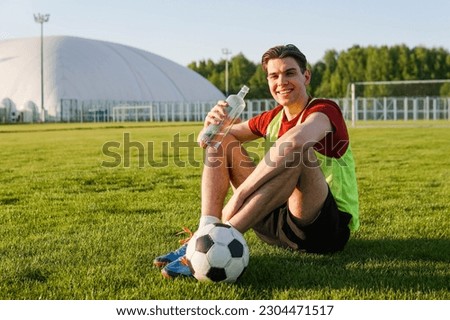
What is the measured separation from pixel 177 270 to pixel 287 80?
126cm

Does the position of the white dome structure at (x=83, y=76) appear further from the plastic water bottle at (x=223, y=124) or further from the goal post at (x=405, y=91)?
the plastic water bottle at (x=223, y=124)

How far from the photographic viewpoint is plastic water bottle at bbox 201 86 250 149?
13.3 ft

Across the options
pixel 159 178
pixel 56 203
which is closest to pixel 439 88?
pixel 159 178

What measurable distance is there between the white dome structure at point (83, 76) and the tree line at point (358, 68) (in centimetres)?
1268

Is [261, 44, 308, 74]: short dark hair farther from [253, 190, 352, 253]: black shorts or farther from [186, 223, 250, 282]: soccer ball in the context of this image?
[186, 223, 250, 282]: soccer ball

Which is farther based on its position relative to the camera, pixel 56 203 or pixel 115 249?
pixel 56 203

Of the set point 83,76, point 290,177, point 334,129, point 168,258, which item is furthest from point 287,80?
point 83,76

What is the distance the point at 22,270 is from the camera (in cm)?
375

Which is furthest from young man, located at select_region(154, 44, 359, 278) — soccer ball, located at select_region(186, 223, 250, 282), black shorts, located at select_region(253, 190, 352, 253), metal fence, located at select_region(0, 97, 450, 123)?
metal fence, located at select_region(0, 97, 450, 123)

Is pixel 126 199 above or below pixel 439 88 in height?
below

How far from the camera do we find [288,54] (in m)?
3.69

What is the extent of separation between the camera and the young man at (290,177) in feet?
11.5
